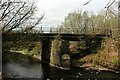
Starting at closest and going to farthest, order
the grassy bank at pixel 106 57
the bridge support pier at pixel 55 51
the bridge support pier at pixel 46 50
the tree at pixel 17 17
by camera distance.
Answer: the tree at pixel 17 17
the grassy bank at pixel 106 57
the bridge support pier at pixel 55 51
the bridge support pier at pixel 46 50

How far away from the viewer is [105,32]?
54.1m

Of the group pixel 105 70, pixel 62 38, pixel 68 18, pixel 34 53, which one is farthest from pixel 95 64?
pixel 68 18

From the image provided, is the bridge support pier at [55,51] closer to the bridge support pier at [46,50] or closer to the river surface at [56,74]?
the bridge support pier at [46,50]

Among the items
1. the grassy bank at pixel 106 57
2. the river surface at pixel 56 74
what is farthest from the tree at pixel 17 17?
the grassy bank at pixel 106 57

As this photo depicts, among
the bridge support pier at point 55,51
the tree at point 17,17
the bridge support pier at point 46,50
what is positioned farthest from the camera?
the bridge support pier at point 46,50

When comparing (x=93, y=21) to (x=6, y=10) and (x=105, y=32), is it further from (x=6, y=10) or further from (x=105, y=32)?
(x=6, y=10)

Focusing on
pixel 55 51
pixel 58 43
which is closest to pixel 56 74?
pixel 55 51

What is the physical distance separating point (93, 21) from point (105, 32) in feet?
37.7

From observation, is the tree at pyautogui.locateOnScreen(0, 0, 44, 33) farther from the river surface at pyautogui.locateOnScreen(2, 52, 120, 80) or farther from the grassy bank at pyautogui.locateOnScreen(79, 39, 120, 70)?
the grassy bank at pyautogui.locateOnScreen(79, 39, 120, 70)

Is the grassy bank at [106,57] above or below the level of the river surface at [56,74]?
above

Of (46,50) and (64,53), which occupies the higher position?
(46,50)

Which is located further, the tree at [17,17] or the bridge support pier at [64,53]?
the bridge support pier at [64,53]

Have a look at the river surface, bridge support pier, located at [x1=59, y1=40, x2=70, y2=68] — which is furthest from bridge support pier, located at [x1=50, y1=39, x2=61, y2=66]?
the river surface

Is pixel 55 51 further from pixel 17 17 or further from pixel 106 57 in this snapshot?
pixel 17 17
